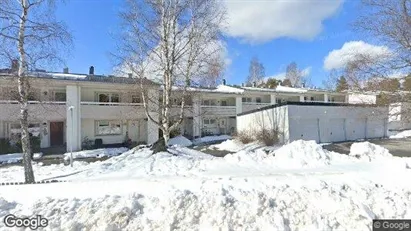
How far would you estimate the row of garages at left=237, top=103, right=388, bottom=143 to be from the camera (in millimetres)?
22531

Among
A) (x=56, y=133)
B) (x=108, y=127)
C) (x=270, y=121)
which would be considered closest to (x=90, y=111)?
(x=108, y=127)

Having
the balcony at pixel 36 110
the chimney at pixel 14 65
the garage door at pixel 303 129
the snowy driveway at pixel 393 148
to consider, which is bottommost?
the snowy driveway at pixel 393 148

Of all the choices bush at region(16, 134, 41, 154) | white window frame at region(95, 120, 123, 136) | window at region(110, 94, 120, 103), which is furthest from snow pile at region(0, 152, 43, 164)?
window at region(110, 94, 120, 103)

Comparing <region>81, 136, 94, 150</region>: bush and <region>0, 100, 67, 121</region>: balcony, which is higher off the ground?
<region>0, 100, 67, 121</region>: balcony

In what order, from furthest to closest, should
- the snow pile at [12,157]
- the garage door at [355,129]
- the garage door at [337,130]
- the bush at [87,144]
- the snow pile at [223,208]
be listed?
the garage door at [355,129]
the garage door at [337,130]
the bush at [87,144]
the snow pile at [12,157]
the snow pile at [223,208]

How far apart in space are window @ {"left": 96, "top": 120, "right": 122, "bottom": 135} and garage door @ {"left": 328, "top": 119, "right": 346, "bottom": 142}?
19.5 meters

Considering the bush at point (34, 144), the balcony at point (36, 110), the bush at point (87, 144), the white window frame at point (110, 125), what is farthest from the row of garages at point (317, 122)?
the bush at point (34, 144)

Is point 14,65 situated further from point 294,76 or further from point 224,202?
point 294,76

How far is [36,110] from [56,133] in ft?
11.8

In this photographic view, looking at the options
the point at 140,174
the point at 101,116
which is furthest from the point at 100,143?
the point at 140,174

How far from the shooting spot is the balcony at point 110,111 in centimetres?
2356

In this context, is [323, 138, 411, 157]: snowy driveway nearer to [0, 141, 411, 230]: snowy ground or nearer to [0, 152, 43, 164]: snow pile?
[0, 141, 411, 230]: snowy ground

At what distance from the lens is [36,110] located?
2111 centimetres

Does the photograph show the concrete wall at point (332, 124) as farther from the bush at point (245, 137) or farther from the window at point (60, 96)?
the window at point (60, 96)
